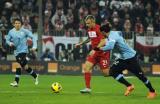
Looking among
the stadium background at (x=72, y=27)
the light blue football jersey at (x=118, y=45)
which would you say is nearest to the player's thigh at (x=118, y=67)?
the light blue football jersey at (x=118, y=45)

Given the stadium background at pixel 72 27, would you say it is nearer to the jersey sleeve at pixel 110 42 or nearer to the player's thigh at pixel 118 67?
the player's thigh at pixel 118 67

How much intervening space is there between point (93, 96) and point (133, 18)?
47.9 feet

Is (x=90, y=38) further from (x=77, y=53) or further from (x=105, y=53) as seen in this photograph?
(x=77, y=53)

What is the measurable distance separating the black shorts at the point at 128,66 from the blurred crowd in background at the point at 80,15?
38.9ft

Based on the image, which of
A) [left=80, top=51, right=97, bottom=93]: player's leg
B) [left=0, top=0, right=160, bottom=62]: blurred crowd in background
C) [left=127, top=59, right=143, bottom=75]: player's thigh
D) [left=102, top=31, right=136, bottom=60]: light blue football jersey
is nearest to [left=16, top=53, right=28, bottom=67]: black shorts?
[left=80, top=51, right=97, bottom=93]: player's leg

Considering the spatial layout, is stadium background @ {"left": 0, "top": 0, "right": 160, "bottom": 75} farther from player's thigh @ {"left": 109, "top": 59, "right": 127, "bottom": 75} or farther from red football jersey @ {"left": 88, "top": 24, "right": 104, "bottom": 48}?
player's thigh @ {"left": 109, "top": 59, "right": 127, "bottom": 75}

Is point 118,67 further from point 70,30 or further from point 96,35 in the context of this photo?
point 70,30

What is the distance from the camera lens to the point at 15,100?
1619 centimetres

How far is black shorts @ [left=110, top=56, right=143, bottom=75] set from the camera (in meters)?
17.1

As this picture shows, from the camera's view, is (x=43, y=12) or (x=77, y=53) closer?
(x=77, y=53)

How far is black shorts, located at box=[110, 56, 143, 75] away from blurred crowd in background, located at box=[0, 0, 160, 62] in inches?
466

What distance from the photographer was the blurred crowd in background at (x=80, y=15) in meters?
30.1

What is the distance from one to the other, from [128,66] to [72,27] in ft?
46.6

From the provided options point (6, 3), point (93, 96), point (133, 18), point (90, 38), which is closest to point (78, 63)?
point (133, 18)
